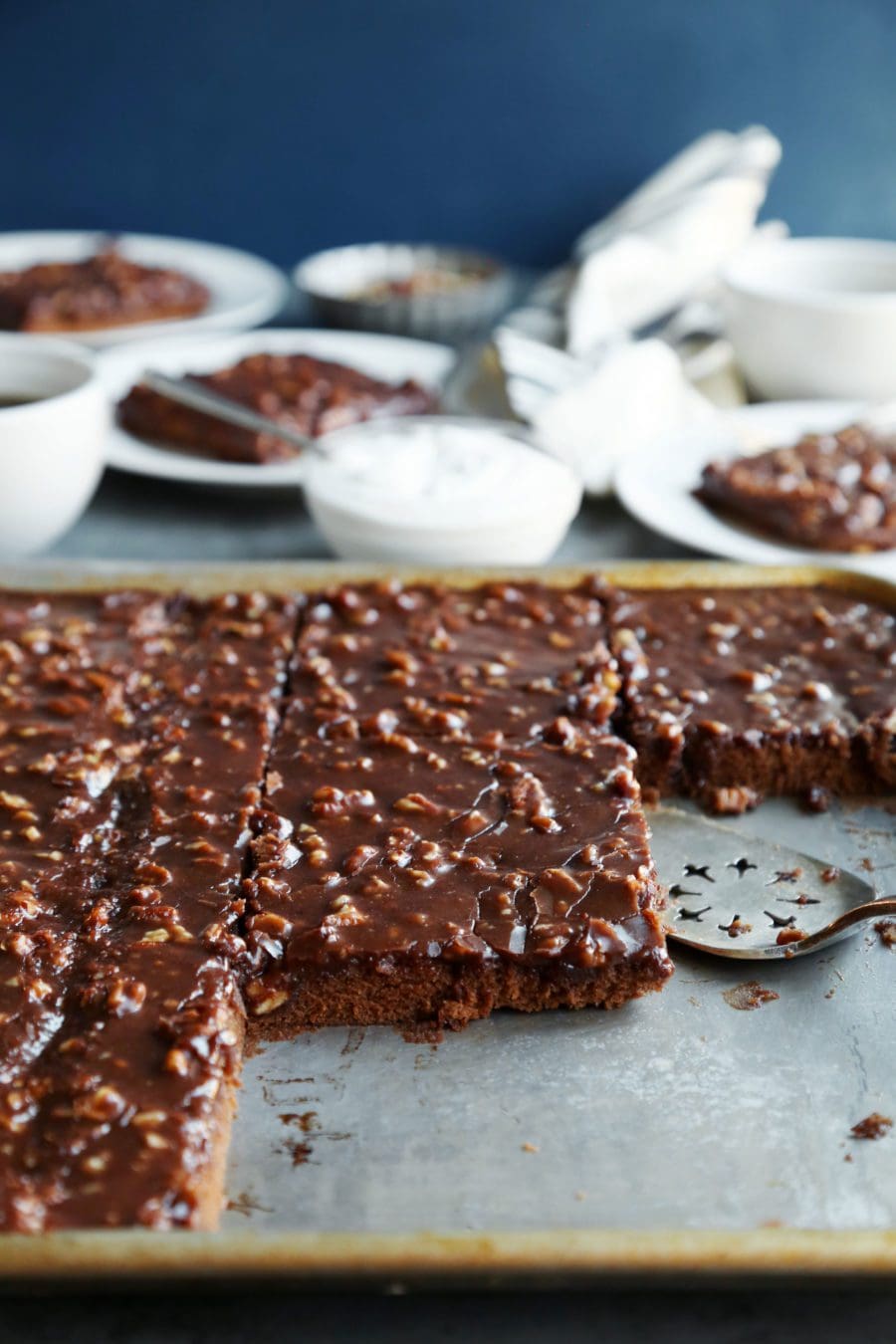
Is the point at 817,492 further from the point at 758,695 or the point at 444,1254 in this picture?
the point at 444,1254

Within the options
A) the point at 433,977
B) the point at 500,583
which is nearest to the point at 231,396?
the point at 500,583

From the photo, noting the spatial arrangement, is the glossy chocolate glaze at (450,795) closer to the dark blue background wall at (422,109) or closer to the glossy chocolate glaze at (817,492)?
the glossy chocolate glaze at (817,492)

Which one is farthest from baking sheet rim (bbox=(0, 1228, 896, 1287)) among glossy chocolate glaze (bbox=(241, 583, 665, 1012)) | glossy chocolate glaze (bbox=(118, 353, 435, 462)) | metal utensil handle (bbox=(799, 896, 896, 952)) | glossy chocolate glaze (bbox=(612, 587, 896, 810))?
glossy chocolate glaze (bbox=(118, 353, 435, 462))

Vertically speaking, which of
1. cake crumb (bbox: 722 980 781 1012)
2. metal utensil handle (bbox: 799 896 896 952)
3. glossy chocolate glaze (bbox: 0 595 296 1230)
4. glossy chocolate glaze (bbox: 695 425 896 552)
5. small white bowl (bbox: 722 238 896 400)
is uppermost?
small white bowl (bbox: 722 238 896 400)

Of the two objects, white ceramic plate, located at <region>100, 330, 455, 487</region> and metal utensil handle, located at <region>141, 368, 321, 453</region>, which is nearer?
metal utensil handle, located at <region>141, 368, 321, 453</region>

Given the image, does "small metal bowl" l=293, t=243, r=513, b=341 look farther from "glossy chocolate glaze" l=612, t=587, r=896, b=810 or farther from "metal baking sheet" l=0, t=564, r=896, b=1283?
"metal baking sheet" l=0, t=564, r=896, b=1283

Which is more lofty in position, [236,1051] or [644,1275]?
[644,1275]

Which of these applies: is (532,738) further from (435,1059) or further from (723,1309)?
(723,1309)

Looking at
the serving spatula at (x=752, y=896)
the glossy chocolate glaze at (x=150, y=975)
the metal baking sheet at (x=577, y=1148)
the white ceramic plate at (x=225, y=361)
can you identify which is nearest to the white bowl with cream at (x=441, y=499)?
the white ceramic plate at (x=225, y=361)

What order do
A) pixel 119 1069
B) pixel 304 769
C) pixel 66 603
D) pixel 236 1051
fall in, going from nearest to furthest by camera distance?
pixel 119 1069 < pixel 236 1051 < pixel 304 769 < pixel 66 603
